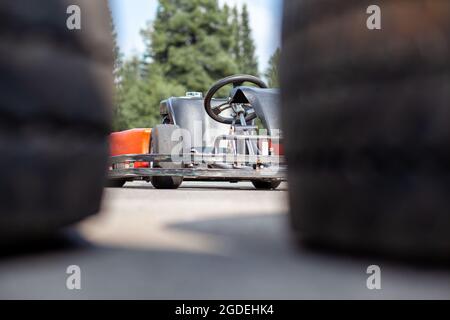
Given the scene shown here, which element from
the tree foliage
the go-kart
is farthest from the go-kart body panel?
the tree foliage

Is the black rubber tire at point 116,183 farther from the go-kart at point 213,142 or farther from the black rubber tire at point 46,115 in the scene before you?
the black rubber tire at point 46,115

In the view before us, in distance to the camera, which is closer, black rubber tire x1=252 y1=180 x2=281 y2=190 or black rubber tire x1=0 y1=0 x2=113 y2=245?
black rubber tire x1=0 y1=0 x2=113 y2=245

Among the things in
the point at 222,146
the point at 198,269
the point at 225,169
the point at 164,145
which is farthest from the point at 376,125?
the point at 222,146

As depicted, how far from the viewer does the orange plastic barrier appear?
6.73 m

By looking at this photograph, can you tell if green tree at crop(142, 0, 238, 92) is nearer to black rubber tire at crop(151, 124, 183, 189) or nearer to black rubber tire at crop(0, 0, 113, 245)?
black rubber tire at crop(151, 124, 183, 189)

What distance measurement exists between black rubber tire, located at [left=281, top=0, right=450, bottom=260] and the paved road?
9cm

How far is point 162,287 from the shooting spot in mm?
1065

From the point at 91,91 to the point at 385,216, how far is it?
717mm

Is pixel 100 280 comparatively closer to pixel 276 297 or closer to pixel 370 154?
pixel 276 297

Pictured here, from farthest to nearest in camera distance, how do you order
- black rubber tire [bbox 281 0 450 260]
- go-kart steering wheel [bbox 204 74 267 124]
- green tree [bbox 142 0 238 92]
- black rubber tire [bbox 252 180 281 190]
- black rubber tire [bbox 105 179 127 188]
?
green tree [bbox 142 0 238 92] < black rubber tire [bbox 105 179 127 188] < black rubber tire [bbox 252 180 281 190] < go-kart steering wheel [bbox 204 74 267 124] < black rubber tire [bbox 281 0 450 260]

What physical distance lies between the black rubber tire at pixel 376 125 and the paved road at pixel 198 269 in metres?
0.09

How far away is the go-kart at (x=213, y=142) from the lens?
5262 mm

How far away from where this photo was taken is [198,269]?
1.21 meters

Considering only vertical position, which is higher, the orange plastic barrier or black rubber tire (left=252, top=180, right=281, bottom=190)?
the orange plastic barrier
